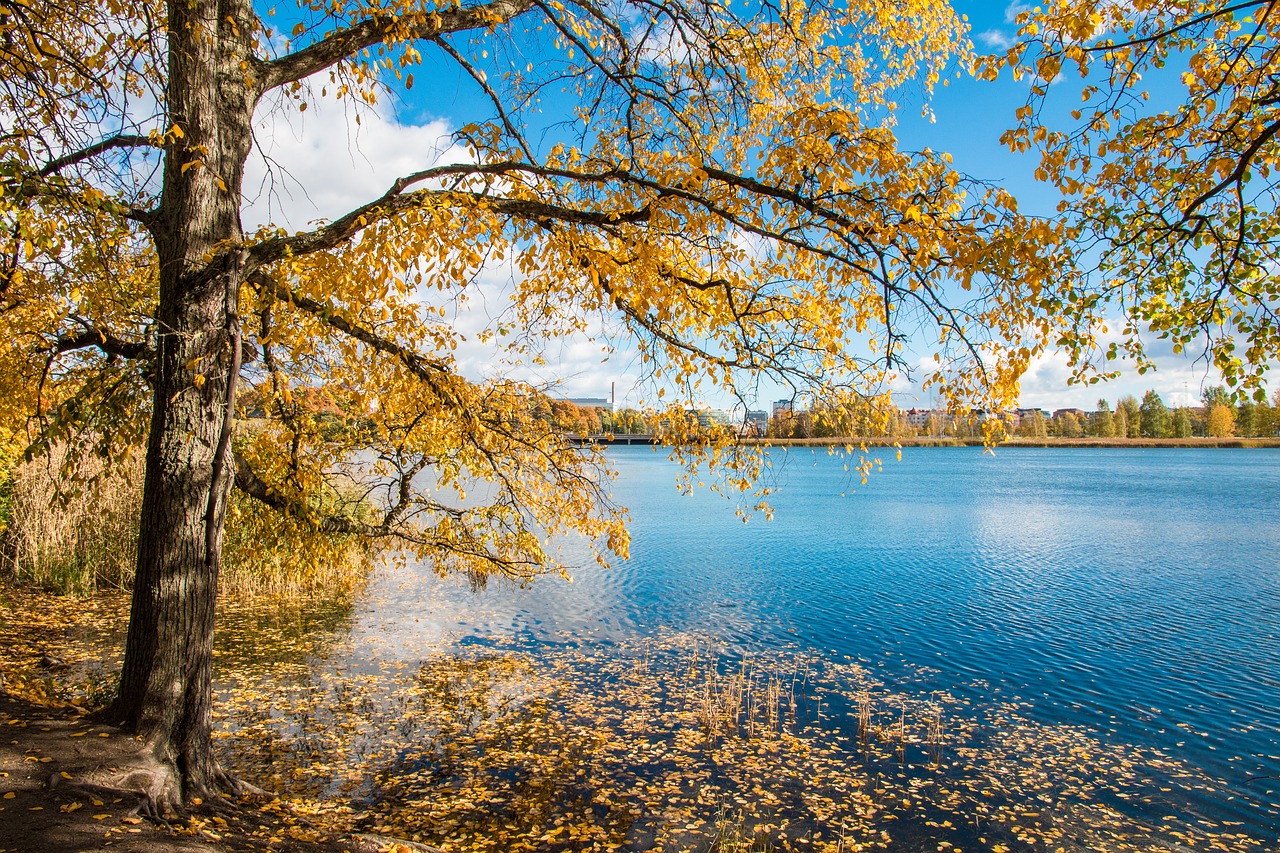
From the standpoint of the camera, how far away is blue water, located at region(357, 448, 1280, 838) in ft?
33.1

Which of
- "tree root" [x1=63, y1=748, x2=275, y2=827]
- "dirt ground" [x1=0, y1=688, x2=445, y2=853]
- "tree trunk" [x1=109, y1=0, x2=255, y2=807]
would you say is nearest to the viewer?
"dirt ground" [x1=0, y1=688, x2=445, y2=853]

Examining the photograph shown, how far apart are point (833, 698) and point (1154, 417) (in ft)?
449

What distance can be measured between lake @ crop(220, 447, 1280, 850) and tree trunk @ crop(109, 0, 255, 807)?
2.24 m

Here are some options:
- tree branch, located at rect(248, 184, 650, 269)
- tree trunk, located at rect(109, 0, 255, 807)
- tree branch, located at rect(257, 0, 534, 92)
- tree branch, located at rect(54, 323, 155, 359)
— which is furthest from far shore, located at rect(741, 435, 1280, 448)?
tree trunk, located at rect(109, 0, 255, 807)

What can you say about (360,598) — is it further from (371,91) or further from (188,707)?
(371,91)

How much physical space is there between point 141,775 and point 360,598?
37.6ft

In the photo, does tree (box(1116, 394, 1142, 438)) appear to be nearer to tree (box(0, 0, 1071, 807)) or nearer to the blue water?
the blue water

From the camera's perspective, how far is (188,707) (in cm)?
503

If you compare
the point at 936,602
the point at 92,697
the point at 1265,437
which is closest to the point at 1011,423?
the point at 92,697

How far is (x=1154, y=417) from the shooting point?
4646 inches

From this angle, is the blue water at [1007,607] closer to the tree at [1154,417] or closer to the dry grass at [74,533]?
the dry grass at [74,533]

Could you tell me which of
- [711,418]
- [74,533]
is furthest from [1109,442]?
[74,533]

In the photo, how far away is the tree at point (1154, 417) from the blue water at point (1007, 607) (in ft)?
341

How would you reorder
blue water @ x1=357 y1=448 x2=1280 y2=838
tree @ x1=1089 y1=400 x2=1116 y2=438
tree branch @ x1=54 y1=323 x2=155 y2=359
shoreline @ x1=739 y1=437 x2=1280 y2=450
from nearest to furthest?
tree branch @ x1=54 y1=323 x2=155 y2=359, blue water @ x1=357 y1=448 x2=1280 y2=838, shoreline @ x1=739 y1=437 x2=1280 y2=450, tree @ x1=1089 y1=400 x2=1116 y2=438
